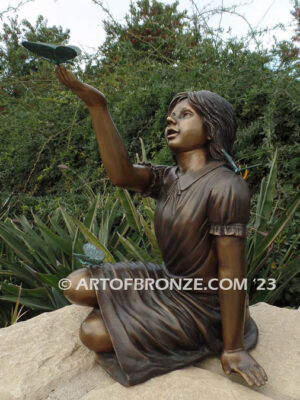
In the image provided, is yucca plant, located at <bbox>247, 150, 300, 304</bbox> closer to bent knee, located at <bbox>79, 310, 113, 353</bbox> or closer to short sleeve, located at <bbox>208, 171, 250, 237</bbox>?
short sleeve, located at <bbox>208, 171, 250, 237</bbox>

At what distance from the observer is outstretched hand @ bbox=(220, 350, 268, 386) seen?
1122 mm

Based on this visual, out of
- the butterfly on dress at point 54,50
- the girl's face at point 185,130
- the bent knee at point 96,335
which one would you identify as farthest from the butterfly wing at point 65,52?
the bent knee at point 96,335

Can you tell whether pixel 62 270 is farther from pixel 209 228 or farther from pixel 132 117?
pixel 132 117

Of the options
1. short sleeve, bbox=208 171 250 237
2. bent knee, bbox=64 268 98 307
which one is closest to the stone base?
bent knee, bbox=64 268 98 307

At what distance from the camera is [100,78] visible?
12.6 feet

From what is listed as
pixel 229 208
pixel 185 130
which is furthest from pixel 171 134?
pixel 229 208

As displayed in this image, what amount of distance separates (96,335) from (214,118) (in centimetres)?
78

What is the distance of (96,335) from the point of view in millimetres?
1188

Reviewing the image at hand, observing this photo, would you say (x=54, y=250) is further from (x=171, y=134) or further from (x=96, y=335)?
(x=171, y=134)

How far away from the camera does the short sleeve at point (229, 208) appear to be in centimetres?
116

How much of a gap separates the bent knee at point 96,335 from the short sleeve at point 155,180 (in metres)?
0.48

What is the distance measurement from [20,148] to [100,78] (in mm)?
1118

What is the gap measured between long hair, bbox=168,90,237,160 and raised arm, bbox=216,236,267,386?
1.02ft

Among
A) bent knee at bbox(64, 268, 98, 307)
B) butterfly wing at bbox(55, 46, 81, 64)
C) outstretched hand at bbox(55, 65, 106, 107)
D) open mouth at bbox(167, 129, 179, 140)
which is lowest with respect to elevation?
bent knee at bbox(64, 268, 98, 307)
